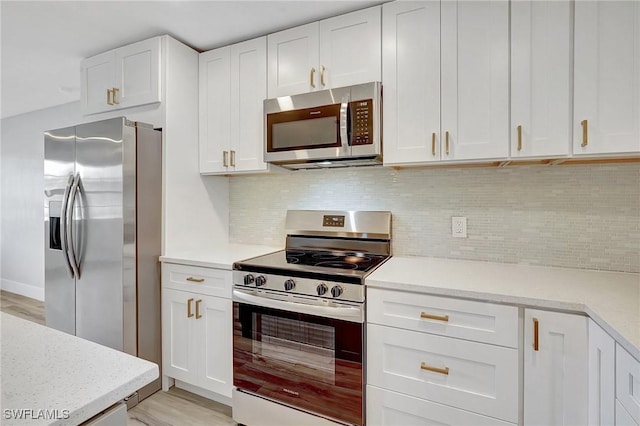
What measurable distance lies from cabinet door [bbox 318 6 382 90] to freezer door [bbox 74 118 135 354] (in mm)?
1295

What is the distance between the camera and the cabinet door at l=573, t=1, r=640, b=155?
4.48ft

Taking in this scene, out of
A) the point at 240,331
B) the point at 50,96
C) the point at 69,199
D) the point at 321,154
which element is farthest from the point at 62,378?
the point at 50,96

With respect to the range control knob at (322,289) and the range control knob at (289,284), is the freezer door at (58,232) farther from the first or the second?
the range control knob at (322,289)

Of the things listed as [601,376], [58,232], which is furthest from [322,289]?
[58,232]

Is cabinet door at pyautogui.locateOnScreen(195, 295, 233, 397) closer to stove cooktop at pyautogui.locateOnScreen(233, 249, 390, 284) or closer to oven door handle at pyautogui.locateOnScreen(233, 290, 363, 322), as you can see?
oven door handle at pyautogui.locateOnScreen(233, 290, 363, 322)

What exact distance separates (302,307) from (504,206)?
127 cm

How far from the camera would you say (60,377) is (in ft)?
2.18

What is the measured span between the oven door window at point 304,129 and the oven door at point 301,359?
0.94 metres

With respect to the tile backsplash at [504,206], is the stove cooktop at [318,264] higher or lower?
lower

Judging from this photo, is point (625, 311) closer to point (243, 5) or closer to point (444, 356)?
point (444, 356)

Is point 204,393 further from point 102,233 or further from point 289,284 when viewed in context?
point 102,233

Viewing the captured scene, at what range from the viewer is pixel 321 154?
191 cm

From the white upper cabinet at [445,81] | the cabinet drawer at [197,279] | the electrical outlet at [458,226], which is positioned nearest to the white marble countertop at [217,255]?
the cabinet drawer at [197,279]

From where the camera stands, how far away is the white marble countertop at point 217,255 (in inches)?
76.6
